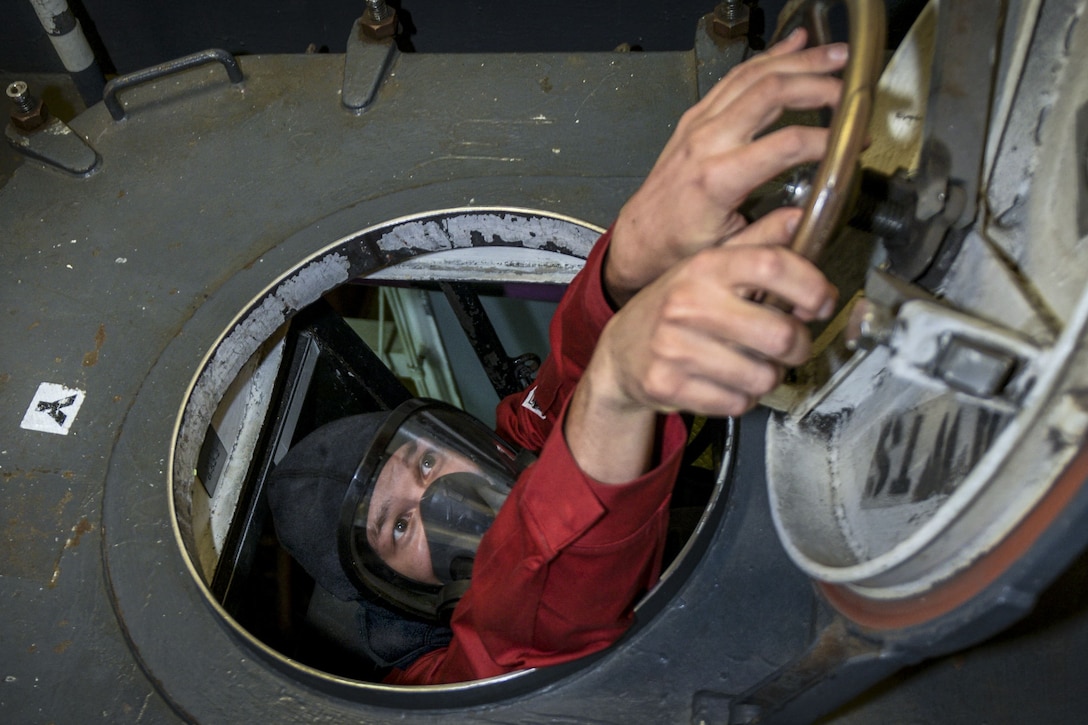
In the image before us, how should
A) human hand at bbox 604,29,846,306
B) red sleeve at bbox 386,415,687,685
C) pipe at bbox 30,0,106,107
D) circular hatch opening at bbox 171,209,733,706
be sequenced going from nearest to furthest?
human hand at bbox 604,29,846,306 → red sleeve at bbox 386,415,687,685 → circular hatch opening at bbox 171,209,733,706 → pipe at bbox 30,0,106,107

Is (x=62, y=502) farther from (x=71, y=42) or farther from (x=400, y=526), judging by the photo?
(x=71, y=42)

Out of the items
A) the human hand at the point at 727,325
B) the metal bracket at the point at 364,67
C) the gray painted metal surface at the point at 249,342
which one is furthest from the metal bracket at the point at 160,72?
the human hand at the point at 727,325

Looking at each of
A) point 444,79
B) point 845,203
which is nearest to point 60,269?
point 444,79

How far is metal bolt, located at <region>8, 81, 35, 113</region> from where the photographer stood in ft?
4.10

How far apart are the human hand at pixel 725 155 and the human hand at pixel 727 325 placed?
0.06m

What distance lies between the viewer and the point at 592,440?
0.84m

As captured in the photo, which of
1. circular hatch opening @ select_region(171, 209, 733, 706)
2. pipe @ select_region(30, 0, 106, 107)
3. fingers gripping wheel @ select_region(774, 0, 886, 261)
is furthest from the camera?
pipe @ select_region(30, 0, 106, 107)

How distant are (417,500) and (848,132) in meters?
0.94

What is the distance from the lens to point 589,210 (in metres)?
1.19

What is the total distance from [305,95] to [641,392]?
857 mm

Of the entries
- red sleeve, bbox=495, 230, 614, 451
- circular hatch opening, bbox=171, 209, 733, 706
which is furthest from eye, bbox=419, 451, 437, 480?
circular hatch opening, bbox=171, 209, 733, 706

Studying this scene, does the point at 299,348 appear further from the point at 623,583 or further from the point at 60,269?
the point at 623,583

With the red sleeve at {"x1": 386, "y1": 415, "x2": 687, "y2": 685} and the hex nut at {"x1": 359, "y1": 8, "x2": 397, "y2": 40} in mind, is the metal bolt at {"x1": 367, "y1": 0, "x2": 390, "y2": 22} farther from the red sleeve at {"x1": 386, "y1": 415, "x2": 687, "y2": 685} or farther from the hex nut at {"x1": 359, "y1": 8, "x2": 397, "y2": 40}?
the red sleeve at {"x1": 386, "y1": 415, "x2": 687, "y2": 685}

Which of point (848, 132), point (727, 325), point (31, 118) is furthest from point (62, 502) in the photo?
point (848, 132)
